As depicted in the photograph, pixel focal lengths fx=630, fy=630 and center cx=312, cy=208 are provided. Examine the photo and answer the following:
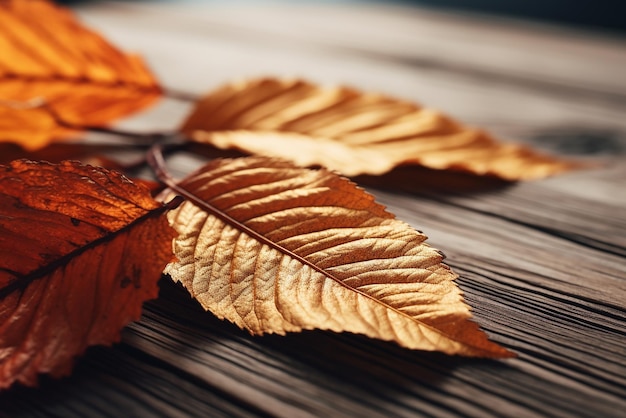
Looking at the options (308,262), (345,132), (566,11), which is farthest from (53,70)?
(566,11)

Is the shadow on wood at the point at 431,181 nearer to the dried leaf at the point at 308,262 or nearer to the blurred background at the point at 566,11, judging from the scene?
the dried leaf at the point at 308,262

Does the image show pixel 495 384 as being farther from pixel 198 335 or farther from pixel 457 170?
pixel 457 170

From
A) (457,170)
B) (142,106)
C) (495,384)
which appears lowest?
(495,384)

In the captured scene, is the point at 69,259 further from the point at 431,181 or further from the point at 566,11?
the point at 566,11

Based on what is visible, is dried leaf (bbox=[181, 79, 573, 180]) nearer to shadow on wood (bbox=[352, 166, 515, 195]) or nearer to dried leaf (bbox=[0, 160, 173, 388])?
shadow on wood (bbox=[352, 166, 515, 195])

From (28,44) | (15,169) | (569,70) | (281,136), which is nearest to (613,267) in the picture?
(281,136)

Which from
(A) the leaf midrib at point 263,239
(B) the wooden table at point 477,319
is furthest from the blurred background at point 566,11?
(A) the leaf midrib at point 263,239

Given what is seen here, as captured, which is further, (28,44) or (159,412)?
(28,44)

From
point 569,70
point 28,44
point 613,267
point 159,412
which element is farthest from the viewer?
point 569,70
